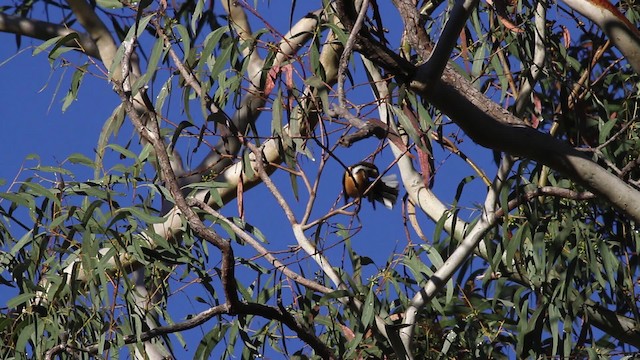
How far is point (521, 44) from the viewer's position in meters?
2.85

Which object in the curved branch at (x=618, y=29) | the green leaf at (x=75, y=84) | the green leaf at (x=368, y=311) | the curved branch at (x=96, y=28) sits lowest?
the green leaf at (x=368, y=311)

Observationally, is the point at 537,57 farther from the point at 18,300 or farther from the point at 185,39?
the point at 18,300

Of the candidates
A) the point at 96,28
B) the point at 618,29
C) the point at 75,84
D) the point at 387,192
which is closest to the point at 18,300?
the point at 75,84

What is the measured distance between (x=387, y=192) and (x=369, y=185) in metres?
0.22

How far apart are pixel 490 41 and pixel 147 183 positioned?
1062 millimetres

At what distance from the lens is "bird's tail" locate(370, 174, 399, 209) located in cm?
309

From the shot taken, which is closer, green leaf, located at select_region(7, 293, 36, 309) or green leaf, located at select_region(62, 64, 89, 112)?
green leaf, located at select_region(7, 293, 36, 309)

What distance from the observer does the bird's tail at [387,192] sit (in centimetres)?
309

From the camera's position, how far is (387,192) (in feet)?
10.2

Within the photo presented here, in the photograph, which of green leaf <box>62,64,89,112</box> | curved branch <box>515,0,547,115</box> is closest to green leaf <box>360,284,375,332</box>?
curved branch <box>515,0,547,115</box>

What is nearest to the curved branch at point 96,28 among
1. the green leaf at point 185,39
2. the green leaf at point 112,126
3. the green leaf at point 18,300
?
the green leaf at point 112,126

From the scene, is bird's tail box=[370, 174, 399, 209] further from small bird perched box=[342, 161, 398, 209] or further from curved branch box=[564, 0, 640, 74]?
curved branch box=[564, 0, 640, 74]

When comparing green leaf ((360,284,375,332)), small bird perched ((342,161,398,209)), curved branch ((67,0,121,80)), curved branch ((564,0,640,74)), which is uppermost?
curved branch ((67,0,121,80))

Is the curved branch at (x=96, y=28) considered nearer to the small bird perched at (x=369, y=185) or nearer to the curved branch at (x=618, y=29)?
the small bird perched at (x=369, y=185)
